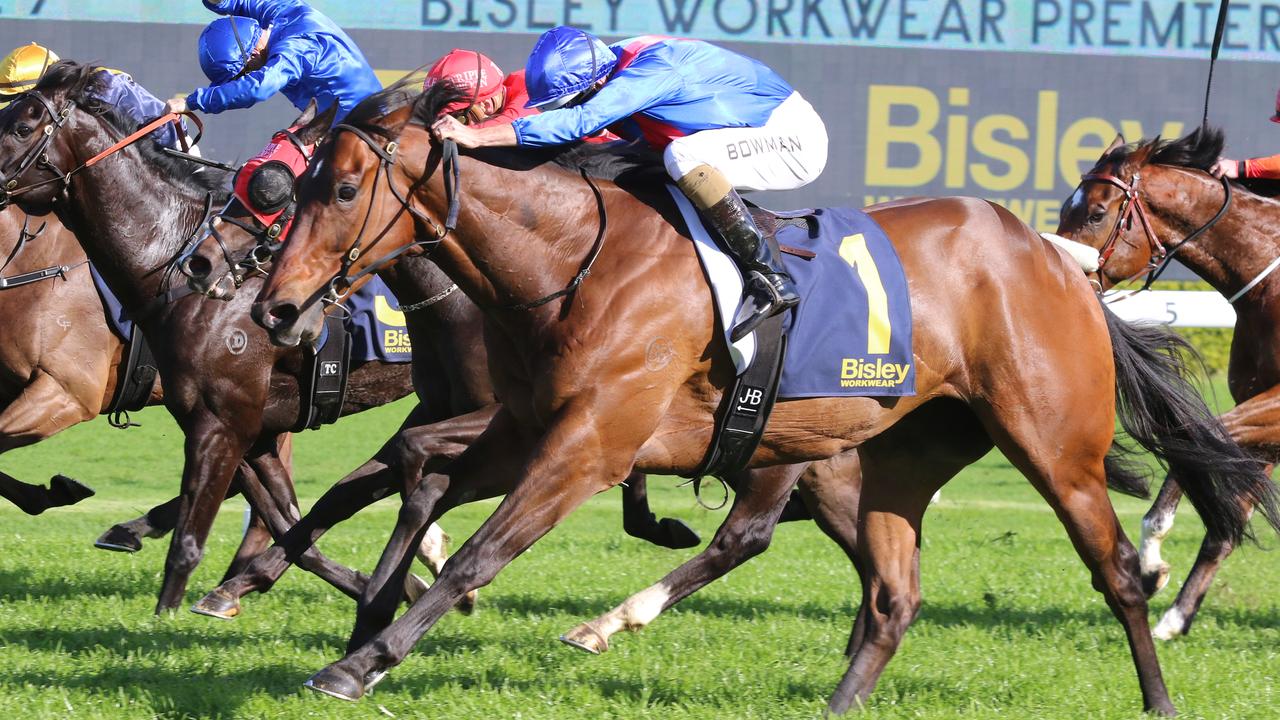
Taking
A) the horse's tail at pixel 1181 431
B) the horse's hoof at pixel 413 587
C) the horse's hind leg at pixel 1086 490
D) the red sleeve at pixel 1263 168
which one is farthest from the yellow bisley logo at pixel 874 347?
the red sleeve at pixel 1263 168

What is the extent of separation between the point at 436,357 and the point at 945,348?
1.91 metres

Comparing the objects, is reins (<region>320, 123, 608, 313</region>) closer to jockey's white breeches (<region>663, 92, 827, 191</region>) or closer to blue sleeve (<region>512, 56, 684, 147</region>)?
blue sleeve (<region>512, 56, 684, 147</region>)

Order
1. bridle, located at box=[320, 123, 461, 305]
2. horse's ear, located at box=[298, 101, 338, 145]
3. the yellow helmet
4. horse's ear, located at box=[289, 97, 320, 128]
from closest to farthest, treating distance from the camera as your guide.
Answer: bridle, located at box=[320, 123, 461, 305] < horse's ear, located at box=[298, 101, 338, 145] < horse's ear, located at box=[289, 97, 320, 128] < the yellow helmet

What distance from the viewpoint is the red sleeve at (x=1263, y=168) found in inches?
247

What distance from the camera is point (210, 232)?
5367 millimetres

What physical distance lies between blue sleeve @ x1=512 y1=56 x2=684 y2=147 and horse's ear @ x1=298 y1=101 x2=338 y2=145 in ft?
3.25

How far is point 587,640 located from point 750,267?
1348 millimetres

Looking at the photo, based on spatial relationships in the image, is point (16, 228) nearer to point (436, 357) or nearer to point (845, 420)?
point (436, 357)

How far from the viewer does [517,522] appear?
148 inches

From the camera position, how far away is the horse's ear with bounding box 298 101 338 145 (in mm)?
4746

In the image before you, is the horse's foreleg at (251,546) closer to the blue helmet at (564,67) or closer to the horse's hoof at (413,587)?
the horse's hoof at (413,587)

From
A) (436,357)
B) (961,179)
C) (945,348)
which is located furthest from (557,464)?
(961,179)

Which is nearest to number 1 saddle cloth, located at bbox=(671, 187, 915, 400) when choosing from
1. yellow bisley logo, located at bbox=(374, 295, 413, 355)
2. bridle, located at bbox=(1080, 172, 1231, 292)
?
yellow bisley logo, located at bbox=(374, 295, 413, 355)

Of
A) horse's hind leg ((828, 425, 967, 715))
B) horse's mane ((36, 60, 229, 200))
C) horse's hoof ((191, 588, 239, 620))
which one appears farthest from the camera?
horse's mane ((36, 60, 229, 200))
